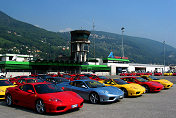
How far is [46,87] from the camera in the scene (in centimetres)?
905

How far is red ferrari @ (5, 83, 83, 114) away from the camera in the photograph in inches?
305

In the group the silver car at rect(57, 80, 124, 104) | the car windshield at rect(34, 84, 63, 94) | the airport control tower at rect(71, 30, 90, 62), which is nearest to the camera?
the car windshield at rect(34, 84, 63, 94)

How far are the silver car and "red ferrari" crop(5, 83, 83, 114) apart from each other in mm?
1753

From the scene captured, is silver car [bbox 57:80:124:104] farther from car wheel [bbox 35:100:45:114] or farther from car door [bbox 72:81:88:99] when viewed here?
car wheel [bbox 35:100:45:114]

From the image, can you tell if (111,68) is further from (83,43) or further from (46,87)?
(46,87)

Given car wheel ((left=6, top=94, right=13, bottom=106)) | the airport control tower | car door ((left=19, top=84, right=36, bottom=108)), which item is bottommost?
car wheel ((left=6, top=94, right=13, bottom=106))

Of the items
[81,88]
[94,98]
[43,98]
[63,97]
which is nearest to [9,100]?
[43,98]

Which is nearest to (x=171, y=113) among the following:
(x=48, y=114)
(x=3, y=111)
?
(x=48, y=114)

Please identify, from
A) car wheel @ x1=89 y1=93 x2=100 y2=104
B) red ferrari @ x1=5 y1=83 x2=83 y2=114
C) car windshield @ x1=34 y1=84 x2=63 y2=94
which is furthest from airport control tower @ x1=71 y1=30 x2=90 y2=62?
car windshield @ x1=34 y1=84 x2=63 y2=94

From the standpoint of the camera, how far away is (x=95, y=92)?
1038cm

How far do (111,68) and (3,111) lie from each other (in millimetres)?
71871

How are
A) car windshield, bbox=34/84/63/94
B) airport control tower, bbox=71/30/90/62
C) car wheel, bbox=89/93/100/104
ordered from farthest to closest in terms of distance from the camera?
airport control tower, bbox=71/30/90/62 → car wheel, bbox=89/93/100/104 → car windshield, bbox=34/84/63/94

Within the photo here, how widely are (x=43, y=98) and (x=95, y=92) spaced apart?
3.24m

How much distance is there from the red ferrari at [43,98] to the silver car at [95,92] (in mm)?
1753
